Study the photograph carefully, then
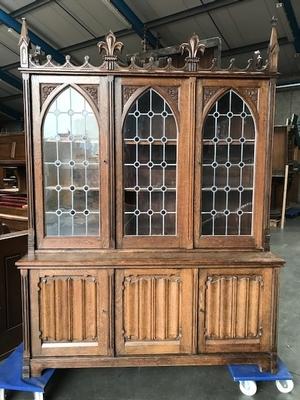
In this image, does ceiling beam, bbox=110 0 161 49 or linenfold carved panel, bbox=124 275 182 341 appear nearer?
linenfold carved panel, bbox=124 275 182 341

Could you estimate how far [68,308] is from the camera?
195 cm

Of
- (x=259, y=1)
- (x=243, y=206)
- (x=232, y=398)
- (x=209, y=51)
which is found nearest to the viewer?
(x=232, y=398)

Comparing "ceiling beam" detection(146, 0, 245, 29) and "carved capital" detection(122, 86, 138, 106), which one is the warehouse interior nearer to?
"ceiling beam" detection(146, 0, 245, 29)

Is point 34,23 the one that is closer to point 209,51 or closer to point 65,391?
point 209,51

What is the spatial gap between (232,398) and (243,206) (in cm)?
115

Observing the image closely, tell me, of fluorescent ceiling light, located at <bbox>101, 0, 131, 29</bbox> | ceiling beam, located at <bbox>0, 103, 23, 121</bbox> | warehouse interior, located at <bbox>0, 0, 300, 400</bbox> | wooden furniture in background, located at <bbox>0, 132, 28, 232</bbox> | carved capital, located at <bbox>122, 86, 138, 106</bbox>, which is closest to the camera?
carved capital, located at <bbox>122, 86, 138, 106</bbox>

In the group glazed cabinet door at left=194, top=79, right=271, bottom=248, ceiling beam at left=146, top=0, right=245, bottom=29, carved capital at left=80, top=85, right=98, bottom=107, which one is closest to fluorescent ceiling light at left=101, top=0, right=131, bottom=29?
ceiling beam at left=146, top=0, right=245, bottom=29

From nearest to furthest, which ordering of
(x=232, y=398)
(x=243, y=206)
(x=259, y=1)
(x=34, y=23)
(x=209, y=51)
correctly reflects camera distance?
1. (x=232, y=398)
2. (x=243, y=206)
3. (x=209, y=51)
4. (x=259, y=1)
5. (x=34, y=23)

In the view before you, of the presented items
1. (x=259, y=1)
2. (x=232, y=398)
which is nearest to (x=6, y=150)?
(x=232, y=398)

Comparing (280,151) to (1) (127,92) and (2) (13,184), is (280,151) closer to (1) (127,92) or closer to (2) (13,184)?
(2) (13,184)

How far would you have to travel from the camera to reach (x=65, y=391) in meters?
1.98

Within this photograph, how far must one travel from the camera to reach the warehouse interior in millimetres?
2021

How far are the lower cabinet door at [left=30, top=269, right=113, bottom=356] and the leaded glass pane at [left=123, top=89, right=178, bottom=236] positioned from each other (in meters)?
0.38

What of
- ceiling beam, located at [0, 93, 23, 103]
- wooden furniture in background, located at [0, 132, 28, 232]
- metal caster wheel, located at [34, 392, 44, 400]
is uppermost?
ceiling beam, located at [0, 93, 23, 103]
